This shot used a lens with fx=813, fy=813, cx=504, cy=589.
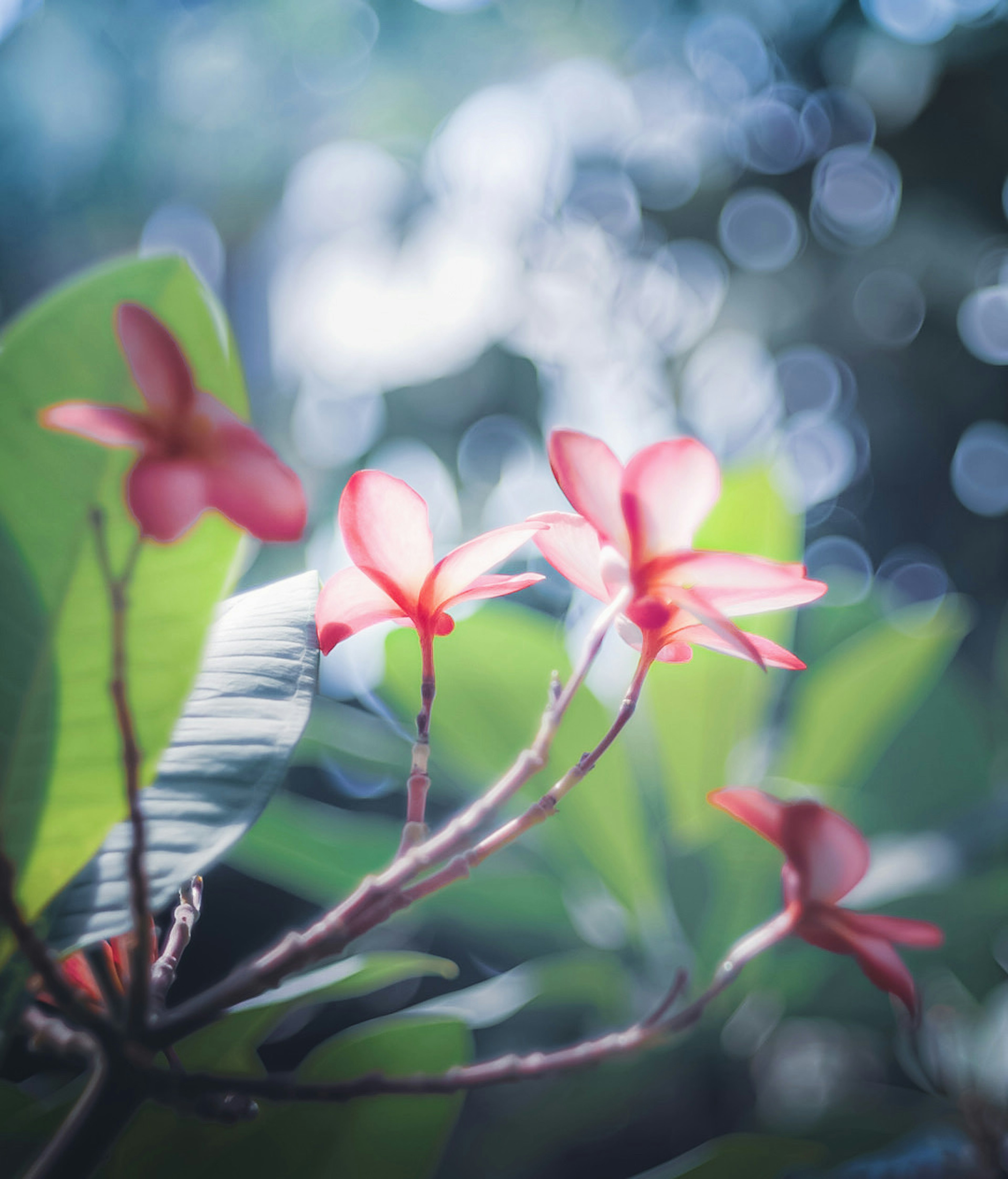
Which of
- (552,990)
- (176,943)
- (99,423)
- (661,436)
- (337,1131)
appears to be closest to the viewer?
(99,423)

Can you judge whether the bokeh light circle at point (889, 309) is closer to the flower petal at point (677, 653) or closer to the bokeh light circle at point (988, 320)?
the bokeh light circle at point (988, 320)

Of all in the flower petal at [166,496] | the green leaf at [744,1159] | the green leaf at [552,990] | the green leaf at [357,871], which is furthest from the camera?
the green leaf at [357,871]

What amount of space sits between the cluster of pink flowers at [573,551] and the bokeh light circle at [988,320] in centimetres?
209

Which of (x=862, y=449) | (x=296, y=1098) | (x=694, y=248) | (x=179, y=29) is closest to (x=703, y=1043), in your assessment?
(x=296, y=1098)

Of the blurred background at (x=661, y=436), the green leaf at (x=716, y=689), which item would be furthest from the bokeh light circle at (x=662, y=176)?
the green leaf at (x=716, y=689)

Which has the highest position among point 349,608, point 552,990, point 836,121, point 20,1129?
point 836,121

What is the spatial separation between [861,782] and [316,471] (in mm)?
1023

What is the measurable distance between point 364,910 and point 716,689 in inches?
26.4

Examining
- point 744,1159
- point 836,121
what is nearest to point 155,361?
point 744,1159

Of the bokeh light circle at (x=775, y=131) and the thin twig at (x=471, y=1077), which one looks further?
the bokeh light circle at (x=775, y=131)

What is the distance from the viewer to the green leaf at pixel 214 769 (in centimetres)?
24

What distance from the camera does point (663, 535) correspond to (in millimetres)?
252

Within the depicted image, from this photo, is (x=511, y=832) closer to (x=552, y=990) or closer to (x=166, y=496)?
(x=166, y=496)

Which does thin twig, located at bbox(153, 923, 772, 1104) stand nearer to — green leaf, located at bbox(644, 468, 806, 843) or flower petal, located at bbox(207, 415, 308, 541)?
flower petal, located at bbox(207, 415, 308, 541)
